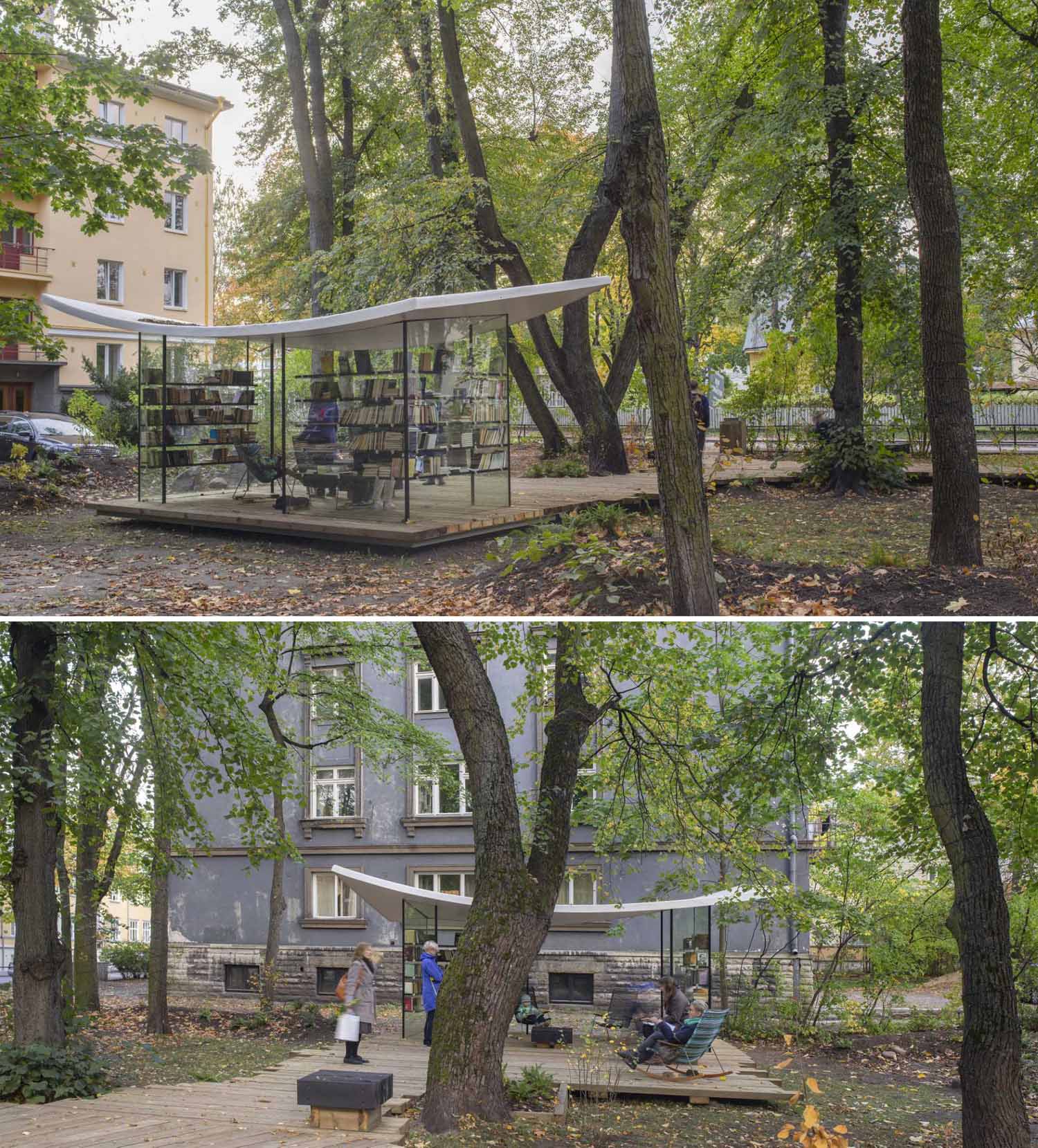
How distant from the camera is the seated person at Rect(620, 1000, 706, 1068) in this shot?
344 inches

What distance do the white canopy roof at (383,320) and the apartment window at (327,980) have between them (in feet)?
32.5

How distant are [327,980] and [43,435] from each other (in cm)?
900

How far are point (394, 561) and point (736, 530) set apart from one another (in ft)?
9.67

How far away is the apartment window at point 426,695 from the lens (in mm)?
16500

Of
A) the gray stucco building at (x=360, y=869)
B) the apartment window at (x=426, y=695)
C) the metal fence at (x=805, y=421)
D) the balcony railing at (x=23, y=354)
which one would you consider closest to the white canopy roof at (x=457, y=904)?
the gray stucco building at (x=360, y=869)

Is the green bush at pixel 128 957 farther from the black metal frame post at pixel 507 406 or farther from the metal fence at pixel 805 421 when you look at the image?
the black metal frame post at pixel 507 406

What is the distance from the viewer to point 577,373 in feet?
47.2

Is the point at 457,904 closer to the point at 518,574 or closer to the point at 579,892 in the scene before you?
the point at 579,892

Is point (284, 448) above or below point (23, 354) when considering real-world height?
below

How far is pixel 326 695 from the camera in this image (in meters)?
12.9

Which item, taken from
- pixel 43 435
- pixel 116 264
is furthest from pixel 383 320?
pixel 43 435

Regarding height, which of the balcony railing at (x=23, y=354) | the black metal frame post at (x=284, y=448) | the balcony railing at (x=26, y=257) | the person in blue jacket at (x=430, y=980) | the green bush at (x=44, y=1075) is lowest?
the person in blue jacket at (x=430, y=980)

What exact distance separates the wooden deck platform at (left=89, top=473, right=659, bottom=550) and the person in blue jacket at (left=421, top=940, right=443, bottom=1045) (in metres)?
3.96

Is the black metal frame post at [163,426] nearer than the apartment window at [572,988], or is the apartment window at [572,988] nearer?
the black metal frame post at [163,426]
